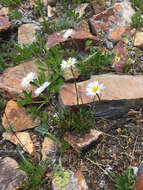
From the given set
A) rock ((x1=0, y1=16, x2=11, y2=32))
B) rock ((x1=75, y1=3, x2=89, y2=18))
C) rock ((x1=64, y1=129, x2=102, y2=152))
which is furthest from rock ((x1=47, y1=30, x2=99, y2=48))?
rock ((x1=64, y1=129, x2=102, y2=152))

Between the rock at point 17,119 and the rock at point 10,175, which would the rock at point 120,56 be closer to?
the rock at point 17,119

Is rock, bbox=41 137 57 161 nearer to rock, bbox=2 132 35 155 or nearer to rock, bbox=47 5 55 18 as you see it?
rock, bbox=2 132 35 155

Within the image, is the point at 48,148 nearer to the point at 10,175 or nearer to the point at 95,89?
the point at 10,175

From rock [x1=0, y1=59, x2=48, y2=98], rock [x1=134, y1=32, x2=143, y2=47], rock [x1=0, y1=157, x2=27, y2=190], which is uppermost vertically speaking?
rock [x1=134, y1=32, x2=143, y2=47]

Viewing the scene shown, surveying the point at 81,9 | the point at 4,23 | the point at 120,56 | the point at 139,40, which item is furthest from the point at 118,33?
the point at 4,23

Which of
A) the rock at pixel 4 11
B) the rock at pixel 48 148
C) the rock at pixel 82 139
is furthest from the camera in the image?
the rock at pixel 4 11

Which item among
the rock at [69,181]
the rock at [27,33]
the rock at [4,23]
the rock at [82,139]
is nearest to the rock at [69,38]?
the rock at [27,33]
